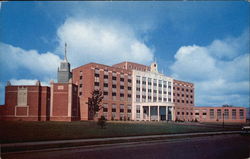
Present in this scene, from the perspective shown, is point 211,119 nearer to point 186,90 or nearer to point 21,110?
point 186,90

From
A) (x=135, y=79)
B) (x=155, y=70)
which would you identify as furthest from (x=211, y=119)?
(x=135, y=79)

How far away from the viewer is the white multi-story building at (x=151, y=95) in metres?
74.2

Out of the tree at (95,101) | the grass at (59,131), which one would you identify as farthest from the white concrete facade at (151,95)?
the grass at (59,131)

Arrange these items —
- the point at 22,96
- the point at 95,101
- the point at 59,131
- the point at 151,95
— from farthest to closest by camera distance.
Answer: the point at 151,95 < the point at 22,96 < the point at 95,101 < the point at 59,131

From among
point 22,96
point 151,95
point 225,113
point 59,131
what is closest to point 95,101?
point 59,131

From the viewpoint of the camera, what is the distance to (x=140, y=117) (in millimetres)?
74812

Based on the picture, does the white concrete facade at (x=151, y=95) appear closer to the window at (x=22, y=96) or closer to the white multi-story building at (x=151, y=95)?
the white multi-story building at (x=151, y=95)

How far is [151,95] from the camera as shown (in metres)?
80.9

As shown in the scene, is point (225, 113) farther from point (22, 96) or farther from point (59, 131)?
point (59, 131)

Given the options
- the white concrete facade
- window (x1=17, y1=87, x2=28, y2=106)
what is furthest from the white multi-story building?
window (x1=17, y1=87, x2=28, y2=106)

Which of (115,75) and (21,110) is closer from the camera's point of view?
(21,110)

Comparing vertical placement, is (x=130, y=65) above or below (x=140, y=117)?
above

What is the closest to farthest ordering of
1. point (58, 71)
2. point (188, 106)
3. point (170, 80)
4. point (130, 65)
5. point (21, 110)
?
1. point (21, 110)
2. point (58, 71)
3. point (130, 65)
4. point (170, 80)
5. point (188, 106)

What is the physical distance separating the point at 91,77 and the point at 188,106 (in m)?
53.1
